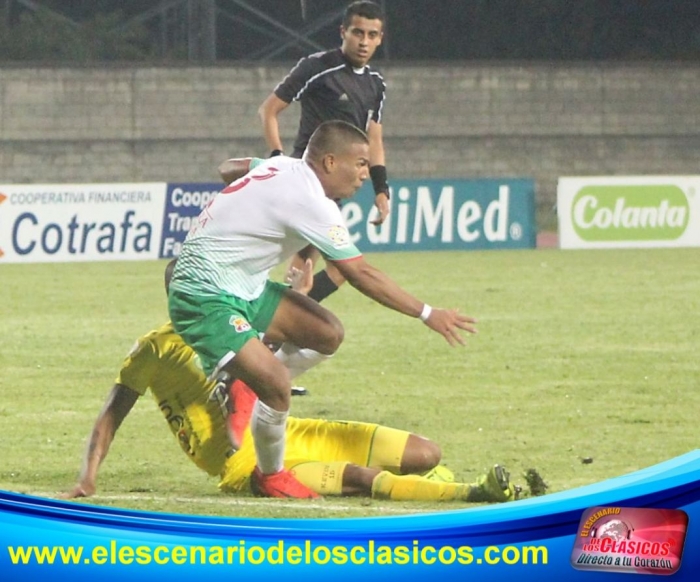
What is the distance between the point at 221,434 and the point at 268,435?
479 millimetres

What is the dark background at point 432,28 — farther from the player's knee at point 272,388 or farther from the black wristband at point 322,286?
the player's knee at point 272,388

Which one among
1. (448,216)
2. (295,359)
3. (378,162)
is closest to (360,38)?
(378,162)

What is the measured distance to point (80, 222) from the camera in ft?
72.5

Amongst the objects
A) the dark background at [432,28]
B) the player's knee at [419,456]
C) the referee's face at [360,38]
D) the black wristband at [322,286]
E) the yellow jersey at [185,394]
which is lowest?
the player's knee at [419,456]

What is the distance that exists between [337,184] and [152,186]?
52.3 feet

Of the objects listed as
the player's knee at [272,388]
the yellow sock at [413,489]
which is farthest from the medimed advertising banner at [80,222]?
the yellow sock at [413,489]

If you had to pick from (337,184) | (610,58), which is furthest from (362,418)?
(610,58)

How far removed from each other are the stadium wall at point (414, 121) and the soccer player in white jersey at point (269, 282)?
88.8 ft

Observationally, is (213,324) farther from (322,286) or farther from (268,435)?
(322,286)

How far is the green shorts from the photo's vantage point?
639 centimetres

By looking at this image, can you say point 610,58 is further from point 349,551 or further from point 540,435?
point 349,551

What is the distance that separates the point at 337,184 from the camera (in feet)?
21.7

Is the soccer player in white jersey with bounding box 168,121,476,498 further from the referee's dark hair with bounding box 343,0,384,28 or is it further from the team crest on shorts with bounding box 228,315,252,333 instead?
the referee's dark hair with bounding box 343,0,384,28

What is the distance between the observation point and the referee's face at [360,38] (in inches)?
386
